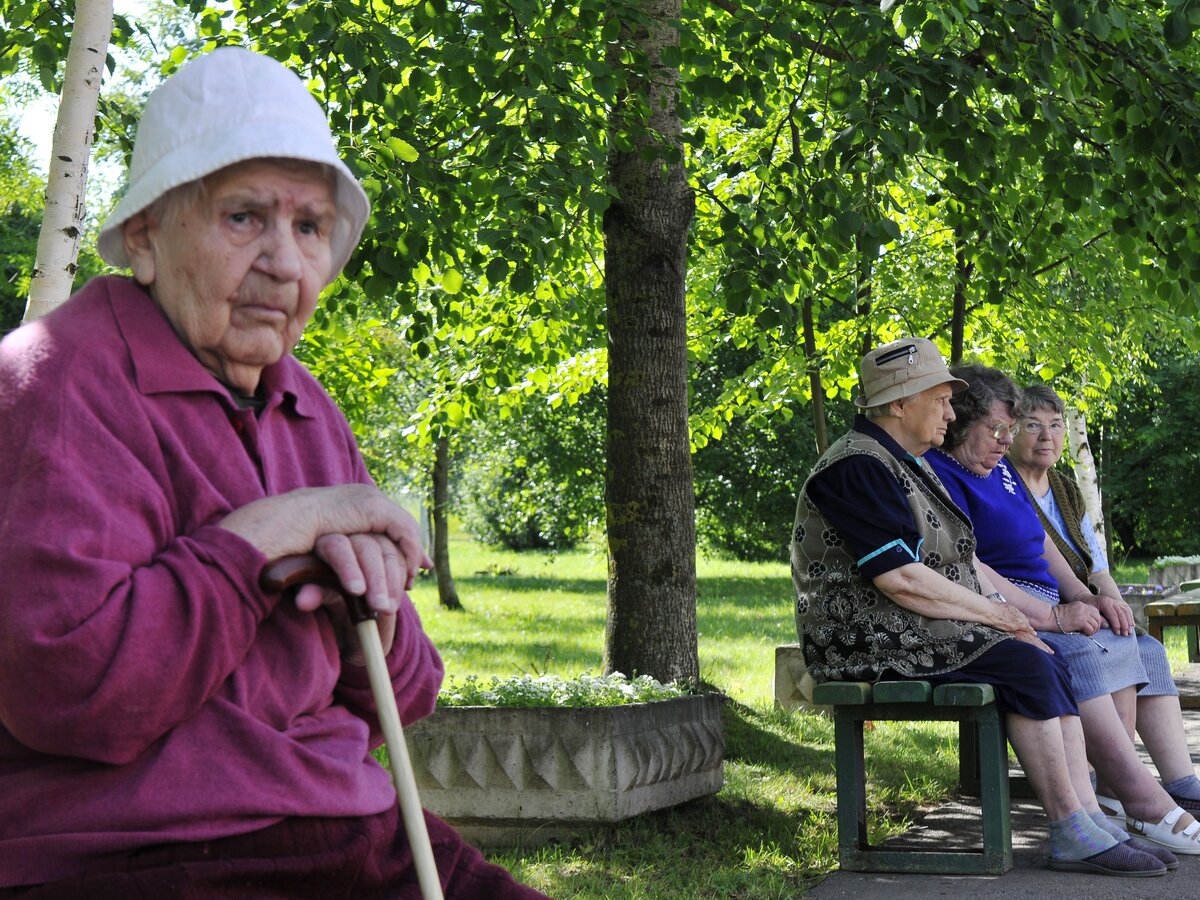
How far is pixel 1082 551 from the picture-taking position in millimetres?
7094

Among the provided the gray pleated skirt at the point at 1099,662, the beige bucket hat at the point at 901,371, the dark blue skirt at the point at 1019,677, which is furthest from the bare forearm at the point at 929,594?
the beige bucket hat at the point at 901,371

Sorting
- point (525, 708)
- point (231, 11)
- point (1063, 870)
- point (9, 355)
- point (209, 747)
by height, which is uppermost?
point (231, 11)

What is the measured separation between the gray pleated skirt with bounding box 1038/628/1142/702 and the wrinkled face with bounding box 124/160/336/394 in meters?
4.47

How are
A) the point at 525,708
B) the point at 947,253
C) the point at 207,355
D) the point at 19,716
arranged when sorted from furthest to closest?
the point at 947,253
the point at 525,708
the point at 207,355
the point at 19,716

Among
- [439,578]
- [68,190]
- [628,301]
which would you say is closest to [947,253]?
[628,301]

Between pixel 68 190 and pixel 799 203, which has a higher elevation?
pixel 799 203

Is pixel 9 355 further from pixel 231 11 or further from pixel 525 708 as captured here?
pixel 231 11

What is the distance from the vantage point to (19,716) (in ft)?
5.41

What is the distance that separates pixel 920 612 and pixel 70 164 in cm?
334

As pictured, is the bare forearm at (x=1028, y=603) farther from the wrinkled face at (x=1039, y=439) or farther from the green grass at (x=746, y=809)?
the green grass at (x=746, y=809)

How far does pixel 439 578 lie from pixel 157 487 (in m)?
20.7

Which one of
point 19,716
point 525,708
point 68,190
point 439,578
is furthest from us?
point 439,578

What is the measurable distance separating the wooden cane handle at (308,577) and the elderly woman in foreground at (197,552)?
0.02 m

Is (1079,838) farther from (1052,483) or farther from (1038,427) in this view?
(1052,483)
